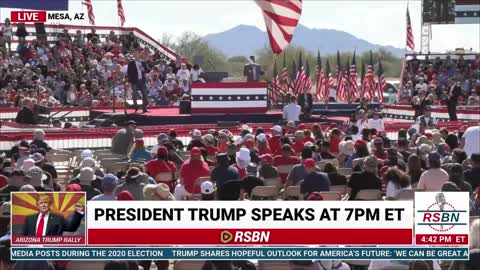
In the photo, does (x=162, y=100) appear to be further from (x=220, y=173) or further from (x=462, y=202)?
(x=462, y=202)

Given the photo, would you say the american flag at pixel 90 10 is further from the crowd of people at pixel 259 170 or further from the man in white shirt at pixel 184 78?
the crowd of people at pixel 259 170

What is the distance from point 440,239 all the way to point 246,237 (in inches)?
87.8

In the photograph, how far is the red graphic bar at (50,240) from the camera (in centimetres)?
1204

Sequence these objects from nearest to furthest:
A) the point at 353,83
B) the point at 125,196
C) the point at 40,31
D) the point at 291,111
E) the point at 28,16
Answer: the point at 125,196
the point at 291,111
the point at 28,16
the point at 40,31
the point at 353,83

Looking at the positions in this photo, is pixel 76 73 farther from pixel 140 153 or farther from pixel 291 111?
pixel 140 153

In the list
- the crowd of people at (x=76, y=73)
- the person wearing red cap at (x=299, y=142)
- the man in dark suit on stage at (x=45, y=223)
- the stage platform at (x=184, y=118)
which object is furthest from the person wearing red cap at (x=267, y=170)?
the crowd of people at (x=76, y=73)

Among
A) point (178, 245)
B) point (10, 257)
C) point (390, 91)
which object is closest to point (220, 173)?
point (178, 245)

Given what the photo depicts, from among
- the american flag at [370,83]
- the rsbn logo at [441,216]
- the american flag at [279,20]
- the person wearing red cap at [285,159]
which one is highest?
the american flag at [279,20]

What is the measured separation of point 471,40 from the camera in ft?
229

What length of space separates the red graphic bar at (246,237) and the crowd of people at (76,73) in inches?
932

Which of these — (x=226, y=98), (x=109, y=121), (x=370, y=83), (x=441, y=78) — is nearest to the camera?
(x=109, y=121)

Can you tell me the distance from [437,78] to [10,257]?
42.3 m

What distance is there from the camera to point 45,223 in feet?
41.0

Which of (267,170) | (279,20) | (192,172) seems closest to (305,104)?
(279,20)
